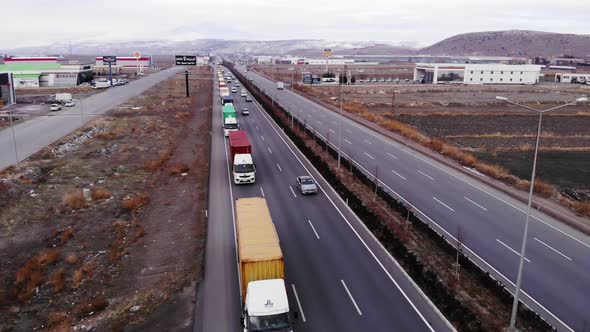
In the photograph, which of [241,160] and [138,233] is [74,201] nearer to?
[138,233]

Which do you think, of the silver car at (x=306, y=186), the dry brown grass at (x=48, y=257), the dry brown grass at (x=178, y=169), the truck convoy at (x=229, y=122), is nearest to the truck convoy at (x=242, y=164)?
the silver car at (x=306, y=186)

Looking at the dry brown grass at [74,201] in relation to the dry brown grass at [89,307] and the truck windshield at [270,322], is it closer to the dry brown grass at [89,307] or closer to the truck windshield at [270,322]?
the dry brown grass at [89,307]

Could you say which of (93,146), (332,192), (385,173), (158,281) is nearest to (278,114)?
(93,146)

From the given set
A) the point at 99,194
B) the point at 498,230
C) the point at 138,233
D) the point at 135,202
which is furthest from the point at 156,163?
the point at 498,230

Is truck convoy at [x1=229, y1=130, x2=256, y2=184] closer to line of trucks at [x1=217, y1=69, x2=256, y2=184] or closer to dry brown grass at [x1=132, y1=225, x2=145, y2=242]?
line of trucks at [x1=217, y1=69, x2=256, y2=184]

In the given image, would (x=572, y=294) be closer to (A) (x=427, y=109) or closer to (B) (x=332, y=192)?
(B) (x=332, y=192)

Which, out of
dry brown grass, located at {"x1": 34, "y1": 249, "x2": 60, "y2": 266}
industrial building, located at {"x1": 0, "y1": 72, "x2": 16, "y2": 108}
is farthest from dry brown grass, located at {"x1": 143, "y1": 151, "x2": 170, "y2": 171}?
industrial building, located at {"x1": 0, "y1": 72, "x2": 16, "y2": 108}
